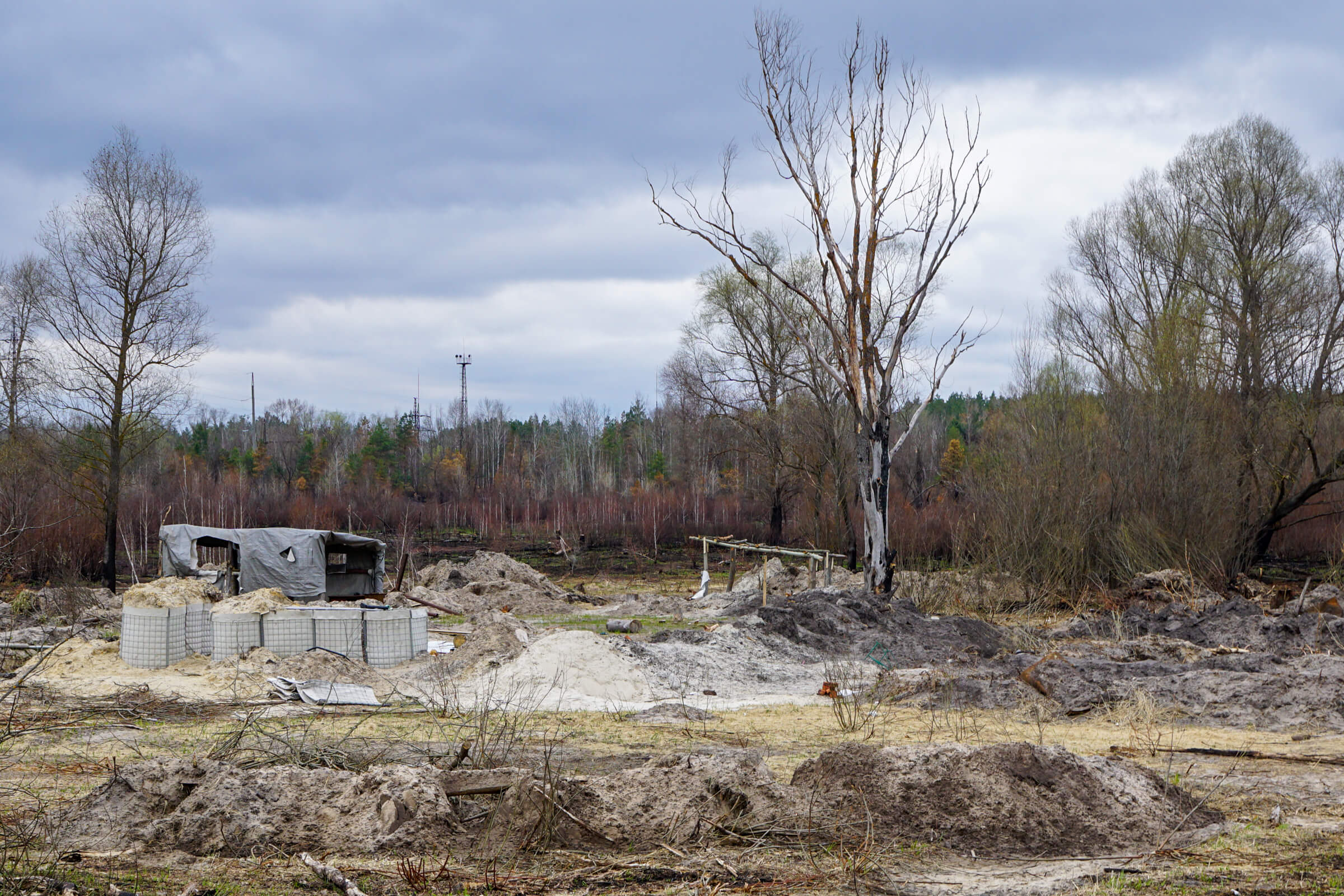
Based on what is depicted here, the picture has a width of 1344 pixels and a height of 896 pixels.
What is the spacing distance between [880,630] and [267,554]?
42.8 feet

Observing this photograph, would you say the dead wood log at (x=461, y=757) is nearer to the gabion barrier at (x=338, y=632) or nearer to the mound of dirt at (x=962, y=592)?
the gabion barrier at (x=338, y=632)

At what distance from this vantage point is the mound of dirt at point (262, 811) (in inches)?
226

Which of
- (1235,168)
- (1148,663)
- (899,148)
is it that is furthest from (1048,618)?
(1235,168)

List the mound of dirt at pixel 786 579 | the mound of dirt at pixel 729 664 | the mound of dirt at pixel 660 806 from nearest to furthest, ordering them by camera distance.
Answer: the mound of dirt at pixel 660 806
the mound of dirt at pixel 729 664
the mound of dirt at pixel 786 579

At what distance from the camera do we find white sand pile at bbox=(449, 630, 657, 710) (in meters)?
12.2

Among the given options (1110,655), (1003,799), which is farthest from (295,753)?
(1110,655)

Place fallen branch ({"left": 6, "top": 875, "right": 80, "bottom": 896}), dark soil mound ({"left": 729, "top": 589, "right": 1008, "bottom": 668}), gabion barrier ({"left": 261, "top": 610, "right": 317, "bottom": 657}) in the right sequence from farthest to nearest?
dark soil mound ({"left": 729, "top": 589, "right": 1008, "bottom": 668}) → gabion barrier ({"left": 261, "top": 610, "right": 317, "bottom": 657}) → fallen branch ({"left": 6, "top": 875, "right": 80, "bottom": 896})

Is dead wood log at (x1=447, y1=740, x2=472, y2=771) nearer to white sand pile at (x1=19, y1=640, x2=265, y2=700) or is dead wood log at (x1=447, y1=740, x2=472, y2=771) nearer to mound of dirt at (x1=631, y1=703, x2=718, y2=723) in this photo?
mound of dirt at (x1=631, y1=703, x2=718, y2=723)

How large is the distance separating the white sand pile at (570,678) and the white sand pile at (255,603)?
10.9ft

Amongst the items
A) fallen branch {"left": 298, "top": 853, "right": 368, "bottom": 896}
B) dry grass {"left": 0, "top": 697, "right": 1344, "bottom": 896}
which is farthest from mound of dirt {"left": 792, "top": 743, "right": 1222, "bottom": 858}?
fallen branch {"left": 298, "top": 853, "right": 368, "bottom": 896}

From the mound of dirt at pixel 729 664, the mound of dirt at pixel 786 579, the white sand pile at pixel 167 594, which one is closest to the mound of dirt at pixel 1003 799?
the mound of dirt at pixel 729 664

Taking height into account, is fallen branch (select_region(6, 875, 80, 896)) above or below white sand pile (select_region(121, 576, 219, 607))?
below

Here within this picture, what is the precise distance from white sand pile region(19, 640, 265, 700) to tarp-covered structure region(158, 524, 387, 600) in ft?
24.7

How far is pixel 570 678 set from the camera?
42.4 feet
